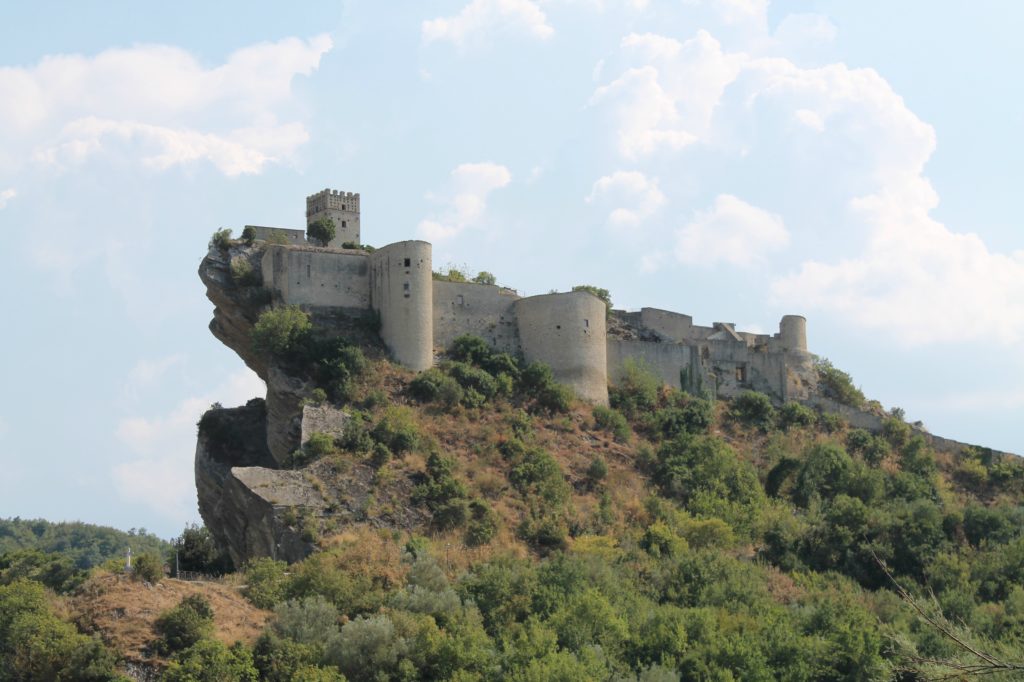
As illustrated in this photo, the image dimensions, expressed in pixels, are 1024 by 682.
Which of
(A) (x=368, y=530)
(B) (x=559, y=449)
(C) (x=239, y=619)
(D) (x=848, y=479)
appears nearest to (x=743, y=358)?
(D) (x=848, y=479)

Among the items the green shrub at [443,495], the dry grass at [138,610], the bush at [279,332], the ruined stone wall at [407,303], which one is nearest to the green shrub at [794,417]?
the ruined stone wall at [407,303]

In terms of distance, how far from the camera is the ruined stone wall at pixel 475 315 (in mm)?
49344

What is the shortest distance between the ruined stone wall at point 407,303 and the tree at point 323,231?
5377mm

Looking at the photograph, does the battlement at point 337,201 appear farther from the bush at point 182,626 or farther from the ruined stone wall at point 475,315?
the bush at point 182,626

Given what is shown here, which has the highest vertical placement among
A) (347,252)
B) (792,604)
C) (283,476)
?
(347,252)

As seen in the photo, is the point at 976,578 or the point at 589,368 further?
the point at 589,368

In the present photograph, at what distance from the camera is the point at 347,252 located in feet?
160

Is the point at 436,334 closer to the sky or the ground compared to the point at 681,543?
closer to the sky

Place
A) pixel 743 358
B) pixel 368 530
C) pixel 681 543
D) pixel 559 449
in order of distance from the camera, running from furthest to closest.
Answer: pixel 743 358, pixel 559 449, pixel 681 543, pixel 368 530

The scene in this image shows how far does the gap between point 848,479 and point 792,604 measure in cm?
1153

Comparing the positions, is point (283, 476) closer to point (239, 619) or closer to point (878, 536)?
point (239, 619)

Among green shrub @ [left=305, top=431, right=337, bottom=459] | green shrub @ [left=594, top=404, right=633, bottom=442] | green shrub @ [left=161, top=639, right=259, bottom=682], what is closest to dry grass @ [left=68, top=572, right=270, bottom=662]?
green shrub @ [left=161, top=639, right=259, bottom=682]

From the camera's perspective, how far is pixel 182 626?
99.7 feet

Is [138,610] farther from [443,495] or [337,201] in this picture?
[337,201]
